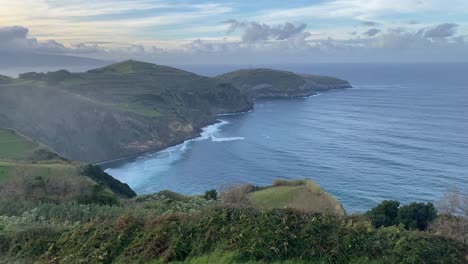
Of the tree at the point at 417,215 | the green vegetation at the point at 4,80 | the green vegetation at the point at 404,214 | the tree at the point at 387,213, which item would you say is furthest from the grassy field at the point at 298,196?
the green vegetation at the point at 4,80

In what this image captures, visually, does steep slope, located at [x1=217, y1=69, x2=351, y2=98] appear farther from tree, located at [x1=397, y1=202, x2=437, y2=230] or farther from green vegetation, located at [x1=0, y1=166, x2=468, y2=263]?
green vegetation, located at [x1=0, y1=166, x2=468, y2=263]

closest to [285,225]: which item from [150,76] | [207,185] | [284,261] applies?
[284,261]

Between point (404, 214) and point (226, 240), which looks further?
point (404, 214)

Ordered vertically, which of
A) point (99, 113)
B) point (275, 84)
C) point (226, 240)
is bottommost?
point (99, 113)

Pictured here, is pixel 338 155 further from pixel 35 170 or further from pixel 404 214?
pixel 404 214

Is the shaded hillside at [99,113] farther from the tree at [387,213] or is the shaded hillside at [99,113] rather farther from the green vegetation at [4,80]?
the tree at [387,213]

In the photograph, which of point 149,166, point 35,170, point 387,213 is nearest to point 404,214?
point 387,213

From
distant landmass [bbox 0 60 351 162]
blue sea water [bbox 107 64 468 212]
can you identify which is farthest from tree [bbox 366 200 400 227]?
distant landmass [bbox 0 60 351 162]

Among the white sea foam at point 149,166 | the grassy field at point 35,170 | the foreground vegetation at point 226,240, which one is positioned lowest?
the white sea foam at point 149,166
